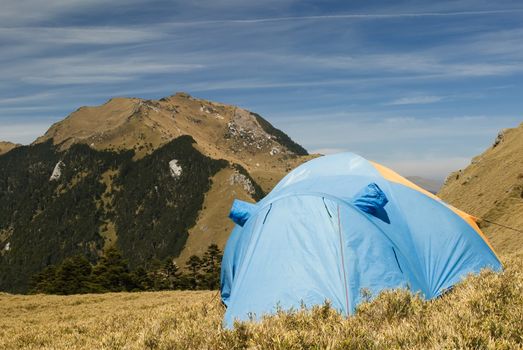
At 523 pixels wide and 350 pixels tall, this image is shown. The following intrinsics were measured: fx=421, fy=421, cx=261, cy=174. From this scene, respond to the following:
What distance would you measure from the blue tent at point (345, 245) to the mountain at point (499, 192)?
12.2 meters

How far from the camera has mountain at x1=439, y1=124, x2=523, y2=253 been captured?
27569 millimetres

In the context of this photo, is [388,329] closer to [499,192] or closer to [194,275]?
[499,192]

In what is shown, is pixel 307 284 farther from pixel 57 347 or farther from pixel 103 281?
pixel 103 281

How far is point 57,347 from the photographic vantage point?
9.79 meters

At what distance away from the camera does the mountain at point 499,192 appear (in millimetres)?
27569

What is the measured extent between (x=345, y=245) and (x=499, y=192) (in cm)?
3246

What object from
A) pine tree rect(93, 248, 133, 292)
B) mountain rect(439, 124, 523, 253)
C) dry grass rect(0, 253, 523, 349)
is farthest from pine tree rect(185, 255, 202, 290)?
dry grass rect(0, 253, 523, 349)

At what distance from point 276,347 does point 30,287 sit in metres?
90.0

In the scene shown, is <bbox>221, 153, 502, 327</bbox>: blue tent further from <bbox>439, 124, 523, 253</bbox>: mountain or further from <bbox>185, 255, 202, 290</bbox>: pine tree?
<bbox>185, 255, 202, 290</bbox>: pine tree

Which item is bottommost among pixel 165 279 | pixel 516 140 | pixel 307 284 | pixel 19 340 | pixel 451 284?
pixel 165 279

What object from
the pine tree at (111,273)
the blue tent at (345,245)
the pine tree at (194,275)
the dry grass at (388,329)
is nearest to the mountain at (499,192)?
the blue tent at (345,245)

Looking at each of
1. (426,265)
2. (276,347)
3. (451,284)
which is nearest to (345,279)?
(426,265)

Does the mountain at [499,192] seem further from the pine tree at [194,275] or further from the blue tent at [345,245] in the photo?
the pine tree at [194,275]

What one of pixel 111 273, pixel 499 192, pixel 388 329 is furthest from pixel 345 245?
pixel 111 273
